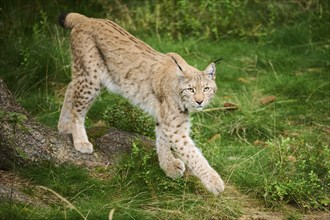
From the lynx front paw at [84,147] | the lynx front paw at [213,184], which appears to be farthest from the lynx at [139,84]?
the lynx front paw at [213,184]

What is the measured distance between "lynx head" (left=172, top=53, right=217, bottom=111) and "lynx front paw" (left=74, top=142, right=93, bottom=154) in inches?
33.9

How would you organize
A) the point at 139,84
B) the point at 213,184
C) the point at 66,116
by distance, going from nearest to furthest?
the point at 213,184 < the point at 139,84 < the point at 66,116

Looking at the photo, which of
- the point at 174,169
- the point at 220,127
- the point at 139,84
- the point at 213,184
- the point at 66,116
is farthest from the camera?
the point at 220,127

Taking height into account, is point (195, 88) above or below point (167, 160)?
above

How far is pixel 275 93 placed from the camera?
8500 millimetres

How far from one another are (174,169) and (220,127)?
1.82m

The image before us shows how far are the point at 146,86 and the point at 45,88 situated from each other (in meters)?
2.10

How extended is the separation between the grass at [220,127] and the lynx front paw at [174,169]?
0.06 metres

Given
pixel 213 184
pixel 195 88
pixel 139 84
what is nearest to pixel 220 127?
pixel 139 84

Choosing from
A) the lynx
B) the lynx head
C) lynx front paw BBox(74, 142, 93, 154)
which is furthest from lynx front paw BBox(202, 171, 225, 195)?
lynx front paw BBox(74, 142, 93, 154)

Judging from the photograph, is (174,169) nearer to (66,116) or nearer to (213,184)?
(213,184)

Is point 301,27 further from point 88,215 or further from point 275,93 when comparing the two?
point 88,215

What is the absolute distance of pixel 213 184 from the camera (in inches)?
223

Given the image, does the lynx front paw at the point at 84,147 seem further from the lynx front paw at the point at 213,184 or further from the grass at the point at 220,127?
the lynx front paw at the point at 213,184
